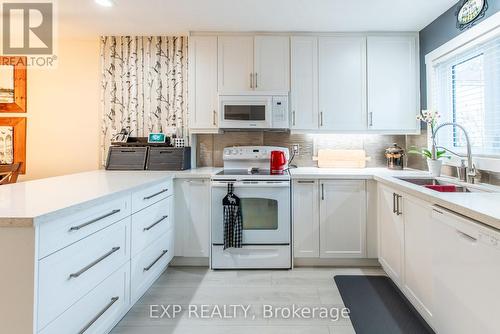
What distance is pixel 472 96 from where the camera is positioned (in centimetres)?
235

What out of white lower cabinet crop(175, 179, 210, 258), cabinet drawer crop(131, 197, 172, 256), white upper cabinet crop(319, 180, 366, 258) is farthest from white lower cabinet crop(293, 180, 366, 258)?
cabinet drawer crop(131, 197, 172, 256)

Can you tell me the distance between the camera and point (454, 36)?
2465 millimetres

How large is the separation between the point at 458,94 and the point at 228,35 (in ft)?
7.40

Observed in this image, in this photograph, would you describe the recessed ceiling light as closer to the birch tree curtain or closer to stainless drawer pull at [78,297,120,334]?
the birch tree curtain

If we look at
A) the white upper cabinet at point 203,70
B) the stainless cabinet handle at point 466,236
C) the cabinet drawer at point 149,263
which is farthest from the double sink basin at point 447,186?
the cabinet drawer at point 149,263

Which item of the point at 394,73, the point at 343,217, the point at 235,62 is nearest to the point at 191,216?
the point at 343,217

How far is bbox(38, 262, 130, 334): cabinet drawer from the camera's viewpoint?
1283mm

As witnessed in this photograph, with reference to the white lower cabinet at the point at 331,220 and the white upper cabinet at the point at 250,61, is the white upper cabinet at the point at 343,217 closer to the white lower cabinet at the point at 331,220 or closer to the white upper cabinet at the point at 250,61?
the white lower cabinet at the point at 331,220

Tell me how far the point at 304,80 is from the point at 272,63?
38 cm

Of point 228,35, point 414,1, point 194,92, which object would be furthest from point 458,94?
point 194,92

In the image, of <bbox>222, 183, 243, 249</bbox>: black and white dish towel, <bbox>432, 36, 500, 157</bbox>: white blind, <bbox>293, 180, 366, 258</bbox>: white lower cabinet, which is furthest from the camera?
<bbox>293, 180, 366, 258</bbox>: white lower cabinet

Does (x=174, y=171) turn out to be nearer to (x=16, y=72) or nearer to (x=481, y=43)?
(x=16, y=72)

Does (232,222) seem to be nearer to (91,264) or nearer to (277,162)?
(277,162)

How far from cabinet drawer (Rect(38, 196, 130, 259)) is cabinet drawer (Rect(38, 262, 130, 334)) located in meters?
0.31
